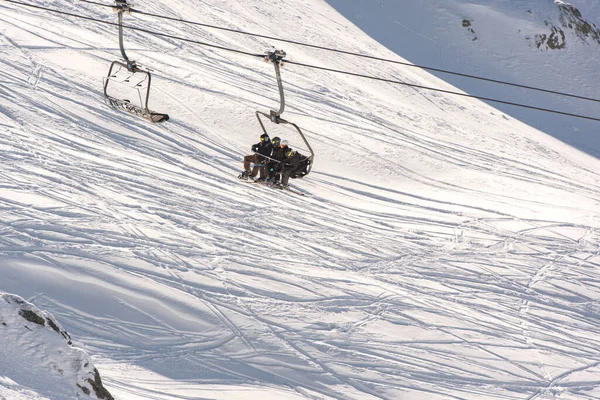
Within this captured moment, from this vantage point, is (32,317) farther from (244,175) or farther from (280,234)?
(244,175)

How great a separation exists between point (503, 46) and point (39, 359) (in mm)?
28646

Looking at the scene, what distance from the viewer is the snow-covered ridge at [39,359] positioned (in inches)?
194

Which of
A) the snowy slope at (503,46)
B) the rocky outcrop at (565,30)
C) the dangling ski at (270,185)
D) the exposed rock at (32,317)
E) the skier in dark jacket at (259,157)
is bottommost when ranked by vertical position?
the exposed rock at (32,317)

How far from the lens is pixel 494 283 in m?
13.3

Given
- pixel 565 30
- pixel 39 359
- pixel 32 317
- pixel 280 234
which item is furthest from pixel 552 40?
pixel 39 359

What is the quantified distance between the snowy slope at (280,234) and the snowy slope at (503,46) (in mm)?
5478

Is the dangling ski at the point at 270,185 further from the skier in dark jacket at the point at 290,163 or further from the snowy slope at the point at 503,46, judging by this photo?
the snowy slope at the point at 503,46

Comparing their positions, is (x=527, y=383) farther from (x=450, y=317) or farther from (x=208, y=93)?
(x=208, y=93)

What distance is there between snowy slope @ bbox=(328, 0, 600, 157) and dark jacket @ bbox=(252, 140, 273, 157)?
15.4m

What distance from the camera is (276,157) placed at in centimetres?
1402

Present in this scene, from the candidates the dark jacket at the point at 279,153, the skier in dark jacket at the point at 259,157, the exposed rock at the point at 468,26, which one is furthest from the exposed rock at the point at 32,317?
the exposed rock at the point at 468,26

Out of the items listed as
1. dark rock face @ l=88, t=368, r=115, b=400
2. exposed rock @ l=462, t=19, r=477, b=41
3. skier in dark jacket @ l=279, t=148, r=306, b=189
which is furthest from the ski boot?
exposed rock @ l=462, t=19, r=477, b=41

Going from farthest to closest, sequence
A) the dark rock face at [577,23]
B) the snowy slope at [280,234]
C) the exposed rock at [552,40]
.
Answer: the dark rock face at [577,23]
the exposed rock at [552,40]
the snowy slope at [280,234]

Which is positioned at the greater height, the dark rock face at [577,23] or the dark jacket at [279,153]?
the dark rock face at [577,23]
